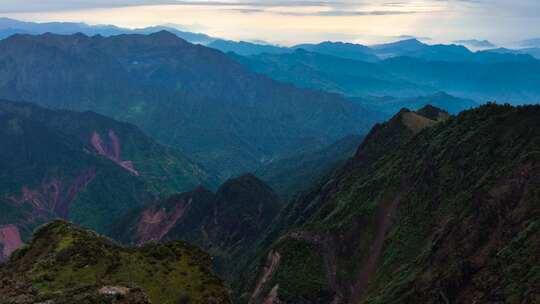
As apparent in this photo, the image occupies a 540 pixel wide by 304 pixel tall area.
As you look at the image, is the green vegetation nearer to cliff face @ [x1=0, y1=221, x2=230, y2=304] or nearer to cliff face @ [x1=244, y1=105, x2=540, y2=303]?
cliff face @ [x1=244, y1=105, x2=540, y2=303]

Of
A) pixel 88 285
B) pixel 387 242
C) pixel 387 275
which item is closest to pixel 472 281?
pixel 387 275

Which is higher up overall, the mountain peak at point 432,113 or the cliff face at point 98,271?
the cliff face at point 98,271

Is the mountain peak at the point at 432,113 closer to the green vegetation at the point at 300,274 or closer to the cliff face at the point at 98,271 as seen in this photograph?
the green vegetation at the point at 300,274

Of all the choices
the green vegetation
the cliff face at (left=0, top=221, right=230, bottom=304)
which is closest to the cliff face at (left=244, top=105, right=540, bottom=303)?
the green vegetation

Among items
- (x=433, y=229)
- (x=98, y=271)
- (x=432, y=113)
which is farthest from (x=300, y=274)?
(x=432, y=113)

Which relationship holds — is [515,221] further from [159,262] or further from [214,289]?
[159,262]

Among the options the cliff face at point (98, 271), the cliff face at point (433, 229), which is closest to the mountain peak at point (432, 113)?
the cliff face at point (433, 229)
